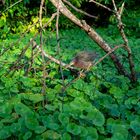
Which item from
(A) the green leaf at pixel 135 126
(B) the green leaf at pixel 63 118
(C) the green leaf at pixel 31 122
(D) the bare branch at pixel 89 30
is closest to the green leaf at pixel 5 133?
(C) the green leaf at pixel 31 122

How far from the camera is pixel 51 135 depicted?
2008mm

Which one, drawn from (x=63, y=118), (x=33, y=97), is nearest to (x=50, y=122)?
(x=63, y=118)

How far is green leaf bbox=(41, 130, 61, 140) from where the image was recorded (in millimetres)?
1997

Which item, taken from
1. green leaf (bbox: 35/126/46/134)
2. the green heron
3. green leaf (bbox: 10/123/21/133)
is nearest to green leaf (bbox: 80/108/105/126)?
green leaf (bbox: 35/126/46/134)

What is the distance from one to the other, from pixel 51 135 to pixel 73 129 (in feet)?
0.39

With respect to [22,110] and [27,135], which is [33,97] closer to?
[22,110]

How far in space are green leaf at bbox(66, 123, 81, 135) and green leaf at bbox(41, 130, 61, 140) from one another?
68mm

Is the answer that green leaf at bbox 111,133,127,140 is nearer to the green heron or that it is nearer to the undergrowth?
the undergrowth

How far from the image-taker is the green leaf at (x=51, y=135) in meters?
2.00

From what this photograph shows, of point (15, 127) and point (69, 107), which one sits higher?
point (69, 107)

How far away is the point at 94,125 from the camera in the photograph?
217 centimetres

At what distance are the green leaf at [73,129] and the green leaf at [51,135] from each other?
0.07m

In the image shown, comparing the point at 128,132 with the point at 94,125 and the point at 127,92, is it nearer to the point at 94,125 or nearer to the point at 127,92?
the point at 94,125

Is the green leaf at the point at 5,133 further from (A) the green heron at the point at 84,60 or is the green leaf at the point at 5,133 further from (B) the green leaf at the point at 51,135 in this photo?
(A) the green heron at the point at 84,60
